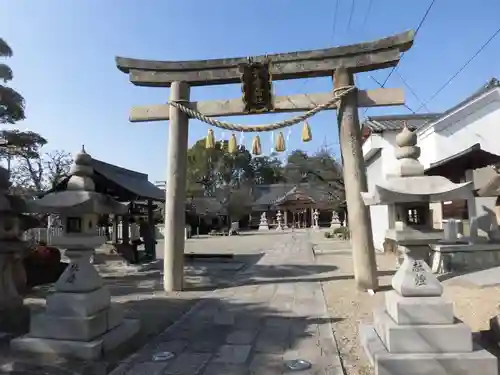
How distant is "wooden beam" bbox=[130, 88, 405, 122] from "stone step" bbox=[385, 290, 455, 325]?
5.63m

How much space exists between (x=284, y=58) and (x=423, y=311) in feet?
22.0

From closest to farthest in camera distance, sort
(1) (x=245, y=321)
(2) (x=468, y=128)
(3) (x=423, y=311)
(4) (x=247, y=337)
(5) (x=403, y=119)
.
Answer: (3) (x=423, y=311) < (4) (x=247, y=337) < (1) (x=245, y=321) < (2) (x=468, y=128) < (5) (x=403, y=119)

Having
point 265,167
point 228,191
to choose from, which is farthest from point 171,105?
point 265,167

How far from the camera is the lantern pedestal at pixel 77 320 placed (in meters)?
4.69

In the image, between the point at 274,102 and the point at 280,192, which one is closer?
the point at 274,102

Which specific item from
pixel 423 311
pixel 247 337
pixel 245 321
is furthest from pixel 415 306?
pixel 245 321

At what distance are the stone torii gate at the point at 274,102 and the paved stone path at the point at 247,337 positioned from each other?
164cm

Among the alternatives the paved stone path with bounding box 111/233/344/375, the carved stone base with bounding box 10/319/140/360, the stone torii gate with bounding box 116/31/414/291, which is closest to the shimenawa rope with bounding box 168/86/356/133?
the stone torii gate with bounding box 116/31/414/291

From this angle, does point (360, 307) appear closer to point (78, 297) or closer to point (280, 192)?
point (78, 297)

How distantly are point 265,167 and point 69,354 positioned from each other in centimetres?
6350

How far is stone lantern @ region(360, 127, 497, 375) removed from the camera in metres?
3.90

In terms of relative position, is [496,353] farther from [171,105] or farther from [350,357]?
[171,105]

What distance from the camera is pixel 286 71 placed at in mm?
9094

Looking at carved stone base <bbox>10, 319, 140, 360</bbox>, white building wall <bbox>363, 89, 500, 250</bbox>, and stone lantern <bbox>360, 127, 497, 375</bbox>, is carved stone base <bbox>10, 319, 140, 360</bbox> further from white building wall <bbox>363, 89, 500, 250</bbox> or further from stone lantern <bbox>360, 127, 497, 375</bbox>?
white building wall <bbox>363, 89, 500, 250</bbox>
